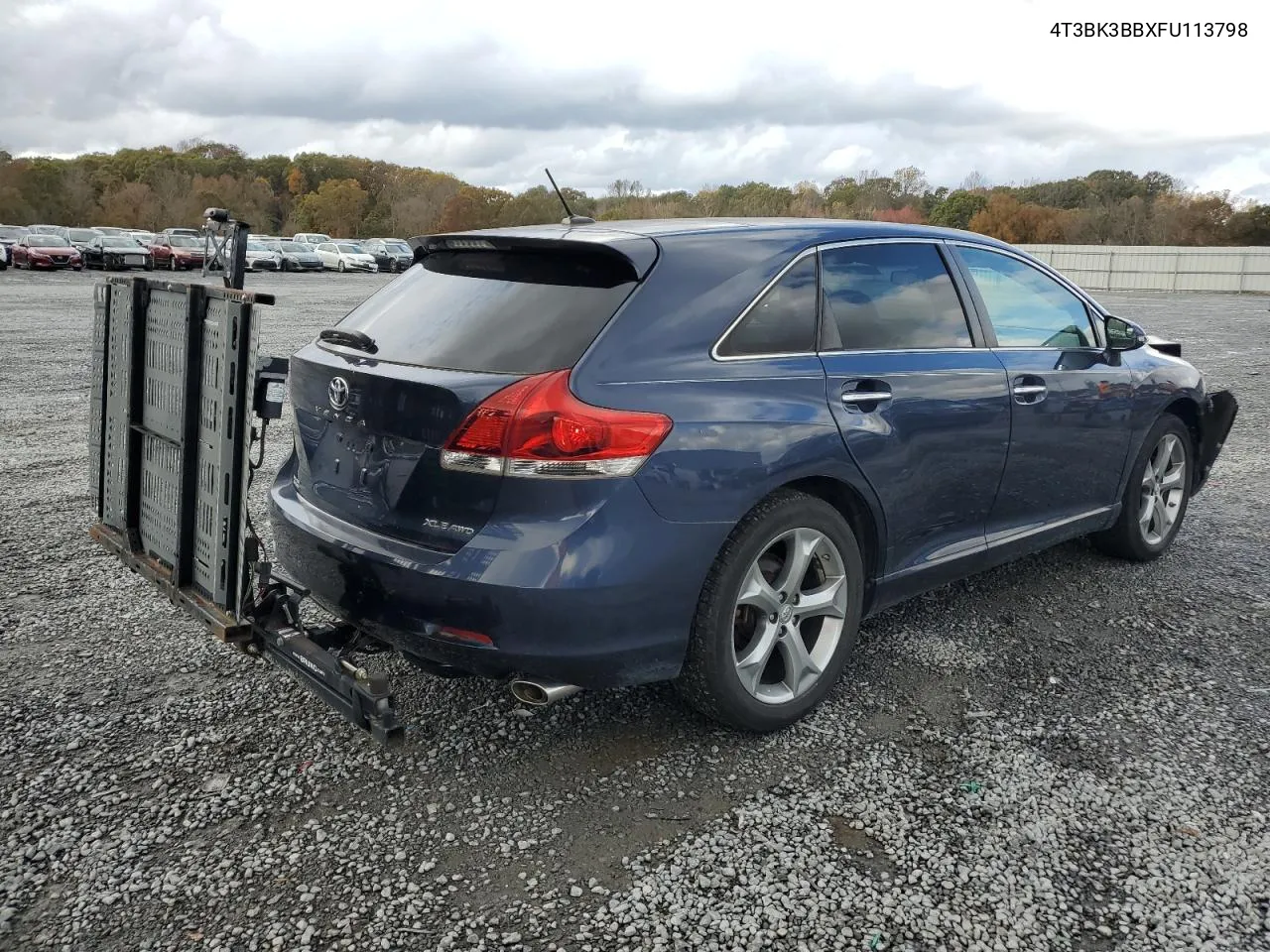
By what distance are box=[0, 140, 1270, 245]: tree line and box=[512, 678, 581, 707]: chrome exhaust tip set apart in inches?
1492

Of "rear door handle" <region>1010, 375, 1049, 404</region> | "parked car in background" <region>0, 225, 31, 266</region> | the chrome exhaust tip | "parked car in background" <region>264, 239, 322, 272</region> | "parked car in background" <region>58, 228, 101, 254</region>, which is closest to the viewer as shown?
the chrome exhaust tip

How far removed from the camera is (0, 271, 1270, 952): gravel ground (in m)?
2.51

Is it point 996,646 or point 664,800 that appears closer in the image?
point 664,800

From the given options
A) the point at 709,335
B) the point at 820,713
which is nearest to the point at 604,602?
the point at 709,335

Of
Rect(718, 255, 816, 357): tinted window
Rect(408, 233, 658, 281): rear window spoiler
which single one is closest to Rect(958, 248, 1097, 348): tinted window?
Rect(718, 255, 816, 357): tinted window

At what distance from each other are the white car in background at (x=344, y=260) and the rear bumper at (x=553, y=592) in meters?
47.5

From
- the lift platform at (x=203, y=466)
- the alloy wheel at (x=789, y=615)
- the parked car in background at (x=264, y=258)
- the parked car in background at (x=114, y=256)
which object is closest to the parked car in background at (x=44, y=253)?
the parked car in background at (x=114, y=256)

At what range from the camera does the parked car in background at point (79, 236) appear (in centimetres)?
3969

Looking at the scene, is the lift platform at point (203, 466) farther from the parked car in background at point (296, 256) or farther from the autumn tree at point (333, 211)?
the autumn tree at point (333, 211)

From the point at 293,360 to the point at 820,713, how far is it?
7.23 ft

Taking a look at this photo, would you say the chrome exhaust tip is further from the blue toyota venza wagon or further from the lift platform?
the lift platform

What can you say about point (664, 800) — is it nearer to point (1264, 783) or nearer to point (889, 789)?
point (889, 789)

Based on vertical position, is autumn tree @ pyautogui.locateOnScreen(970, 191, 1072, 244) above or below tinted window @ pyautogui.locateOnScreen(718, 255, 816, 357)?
above

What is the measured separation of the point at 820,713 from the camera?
360 centimetres
